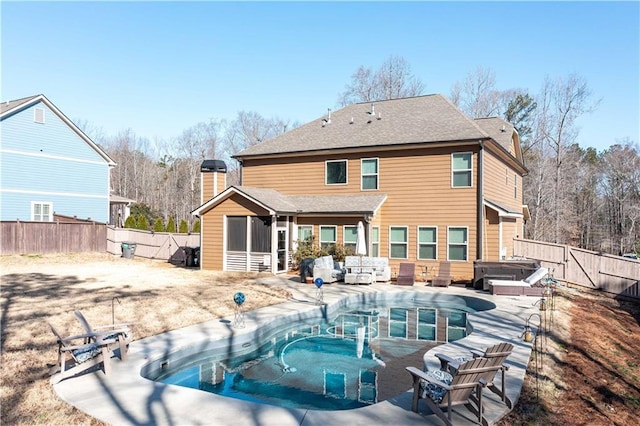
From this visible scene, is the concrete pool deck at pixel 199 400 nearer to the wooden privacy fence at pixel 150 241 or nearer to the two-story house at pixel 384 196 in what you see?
the two-story house at pixel 384 196

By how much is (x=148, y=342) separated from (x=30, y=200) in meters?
22.6

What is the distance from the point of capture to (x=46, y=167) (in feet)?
88.1

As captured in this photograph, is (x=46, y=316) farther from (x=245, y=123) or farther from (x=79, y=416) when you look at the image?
(x=245, y=123)

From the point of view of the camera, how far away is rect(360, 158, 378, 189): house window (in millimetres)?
19844

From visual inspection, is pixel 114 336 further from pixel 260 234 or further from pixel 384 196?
pixel 384 196

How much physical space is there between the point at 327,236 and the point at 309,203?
184 centimetres

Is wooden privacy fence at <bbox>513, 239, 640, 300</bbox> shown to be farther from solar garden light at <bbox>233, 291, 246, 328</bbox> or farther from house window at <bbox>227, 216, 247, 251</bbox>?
solar garden light at <bbox>233, 291, 246, 328</bbox>

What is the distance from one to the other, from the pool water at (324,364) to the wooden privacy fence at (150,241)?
15.5 m

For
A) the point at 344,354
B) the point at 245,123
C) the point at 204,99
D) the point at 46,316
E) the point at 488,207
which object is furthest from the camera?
the point at 245,123

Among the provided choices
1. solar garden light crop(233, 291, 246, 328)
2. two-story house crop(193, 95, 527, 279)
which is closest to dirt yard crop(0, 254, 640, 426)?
solar garden light crop(233, 291, 246, 328)

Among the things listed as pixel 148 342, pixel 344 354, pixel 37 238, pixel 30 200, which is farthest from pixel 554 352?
pixel 30 200

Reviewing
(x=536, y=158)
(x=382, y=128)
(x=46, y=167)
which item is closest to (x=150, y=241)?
(x=46, y=167)

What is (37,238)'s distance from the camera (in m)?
23.3

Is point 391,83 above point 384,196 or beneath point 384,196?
above
